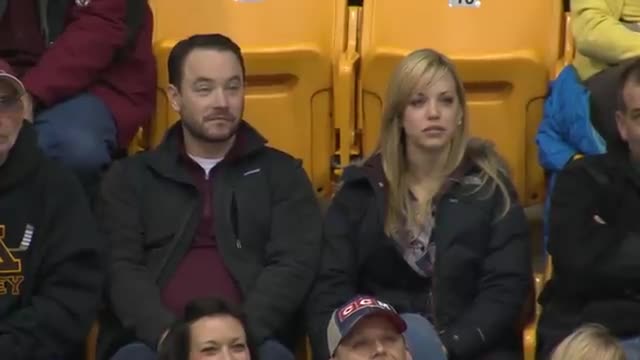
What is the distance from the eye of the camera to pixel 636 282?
4164 millimetres

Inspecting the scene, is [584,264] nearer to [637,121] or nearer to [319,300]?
[637,121]

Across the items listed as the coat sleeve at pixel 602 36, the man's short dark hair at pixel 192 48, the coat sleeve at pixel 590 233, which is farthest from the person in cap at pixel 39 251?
the coat sleeve at pixel 602 36

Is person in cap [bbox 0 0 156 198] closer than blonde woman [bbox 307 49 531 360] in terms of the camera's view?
No

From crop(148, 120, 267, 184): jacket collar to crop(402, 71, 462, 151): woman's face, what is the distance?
42cm

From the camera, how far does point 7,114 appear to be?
4156 millimetres

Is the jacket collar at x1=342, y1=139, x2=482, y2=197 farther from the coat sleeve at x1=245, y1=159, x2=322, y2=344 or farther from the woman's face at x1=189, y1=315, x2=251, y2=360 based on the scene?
the woman's face at x1=189, y1=315, x2=251, y2=360

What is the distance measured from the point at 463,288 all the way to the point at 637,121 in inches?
24.3

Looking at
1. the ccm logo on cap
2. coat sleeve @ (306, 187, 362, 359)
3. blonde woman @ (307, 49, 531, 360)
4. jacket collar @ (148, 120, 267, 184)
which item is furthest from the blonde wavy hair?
the ccm logo on cap

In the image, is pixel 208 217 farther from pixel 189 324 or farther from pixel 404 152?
pixel 189 324

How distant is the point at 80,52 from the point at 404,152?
986 millimetres

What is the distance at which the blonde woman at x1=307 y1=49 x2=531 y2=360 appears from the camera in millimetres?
4355

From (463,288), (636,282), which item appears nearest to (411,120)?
(463,288)

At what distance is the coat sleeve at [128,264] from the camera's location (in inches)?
167

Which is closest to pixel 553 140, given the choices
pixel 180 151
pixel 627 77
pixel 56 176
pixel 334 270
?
pixel 627 77
